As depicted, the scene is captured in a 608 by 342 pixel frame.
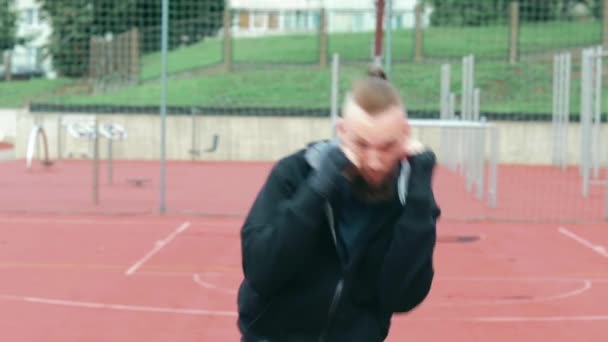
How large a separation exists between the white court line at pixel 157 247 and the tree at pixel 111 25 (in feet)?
39.6

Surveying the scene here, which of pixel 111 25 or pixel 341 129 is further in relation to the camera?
pixel 111 25

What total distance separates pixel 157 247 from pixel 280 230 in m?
9.07

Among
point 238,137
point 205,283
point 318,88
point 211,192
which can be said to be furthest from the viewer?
point 318,88

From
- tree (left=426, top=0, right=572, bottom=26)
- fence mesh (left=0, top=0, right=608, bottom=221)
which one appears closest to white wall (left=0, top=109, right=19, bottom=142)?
fence mesh (left=0, top=0, right=608, bottom=221)

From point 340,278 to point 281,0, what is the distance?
2181 inches

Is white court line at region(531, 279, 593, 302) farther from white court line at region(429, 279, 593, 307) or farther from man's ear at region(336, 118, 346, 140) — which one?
man's ear at region(336, 118, 346, 140)

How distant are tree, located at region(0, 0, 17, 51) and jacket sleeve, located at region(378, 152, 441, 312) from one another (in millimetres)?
37768

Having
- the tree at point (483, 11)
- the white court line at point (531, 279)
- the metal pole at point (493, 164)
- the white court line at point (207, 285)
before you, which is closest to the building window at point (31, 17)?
the tree at point (483, 11)

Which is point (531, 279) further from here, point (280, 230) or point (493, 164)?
point (280, 230)

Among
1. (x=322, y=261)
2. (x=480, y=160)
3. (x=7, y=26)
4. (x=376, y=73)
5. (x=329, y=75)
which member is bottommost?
(x=480, y=160)

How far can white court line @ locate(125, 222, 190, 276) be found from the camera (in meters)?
10.4

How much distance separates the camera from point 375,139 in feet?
8.92

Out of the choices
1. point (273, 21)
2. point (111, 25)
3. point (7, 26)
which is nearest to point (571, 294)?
point (111, 25)

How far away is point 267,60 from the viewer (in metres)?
34.7
